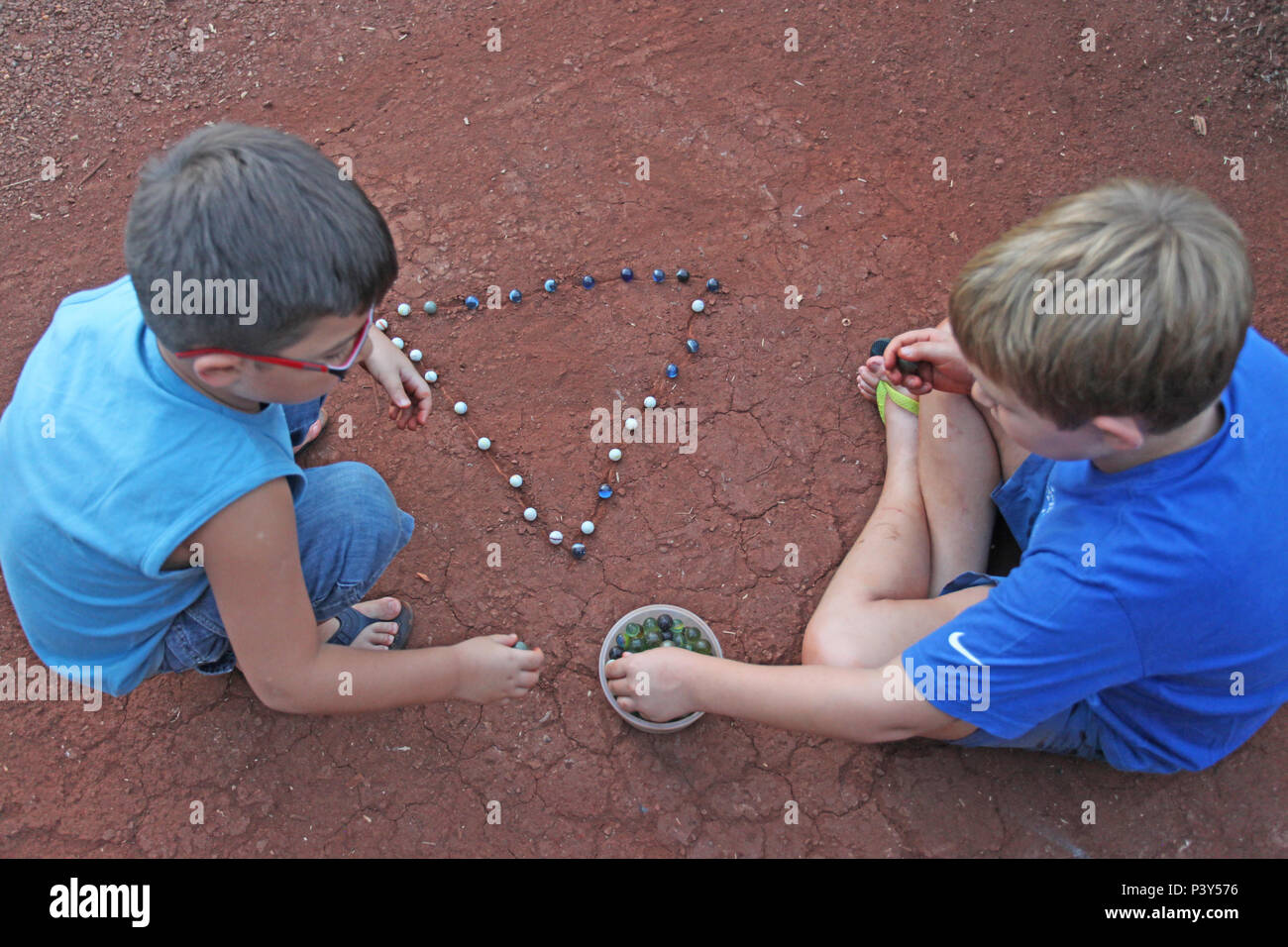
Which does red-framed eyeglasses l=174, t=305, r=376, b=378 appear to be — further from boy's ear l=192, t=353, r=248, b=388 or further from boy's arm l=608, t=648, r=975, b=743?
boy's arm l=608, t=648, r=975, b=743

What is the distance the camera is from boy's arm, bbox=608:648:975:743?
2.47 metres

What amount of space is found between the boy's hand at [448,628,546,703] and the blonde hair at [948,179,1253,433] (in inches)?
58.1

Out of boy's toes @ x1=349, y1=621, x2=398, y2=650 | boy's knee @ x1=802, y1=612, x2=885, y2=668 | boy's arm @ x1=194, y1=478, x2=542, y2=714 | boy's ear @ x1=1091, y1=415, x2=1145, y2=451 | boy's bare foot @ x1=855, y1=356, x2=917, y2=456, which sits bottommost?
boy's toes @ x1=349, y1=621, x2=398, y2=650

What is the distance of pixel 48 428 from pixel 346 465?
820 millimetres

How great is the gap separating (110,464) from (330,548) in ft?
2.27

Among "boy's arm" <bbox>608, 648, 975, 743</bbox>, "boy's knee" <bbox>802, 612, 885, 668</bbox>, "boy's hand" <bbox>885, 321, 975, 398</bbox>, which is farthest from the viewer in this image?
"boy's hand" <bbox>885, 321, 975, 398</bbox>

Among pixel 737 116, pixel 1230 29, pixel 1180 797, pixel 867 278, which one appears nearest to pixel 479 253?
pixel 737 116

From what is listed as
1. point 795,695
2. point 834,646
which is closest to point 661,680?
point 795,695

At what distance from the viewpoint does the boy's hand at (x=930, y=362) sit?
120 inches

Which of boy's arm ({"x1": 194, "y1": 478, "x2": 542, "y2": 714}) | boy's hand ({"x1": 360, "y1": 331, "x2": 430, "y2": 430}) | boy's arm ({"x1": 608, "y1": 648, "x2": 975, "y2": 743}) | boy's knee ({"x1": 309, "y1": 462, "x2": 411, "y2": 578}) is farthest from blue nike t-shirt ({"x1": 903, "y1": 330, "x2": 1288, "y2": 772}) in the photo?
boy's hand ({"x1": 360, "y1": 331, "x2": 430, "y2": 430})

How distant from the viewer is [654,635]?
3.15 metres

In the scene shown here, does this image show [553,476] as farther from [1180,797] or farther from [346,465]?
[1180,797]

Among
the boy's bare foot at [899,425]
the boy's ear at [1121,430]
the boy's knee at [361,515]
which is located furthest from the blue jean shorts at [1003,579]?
the boy's knee at [361,515]

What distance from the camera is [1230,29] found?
4.38m
